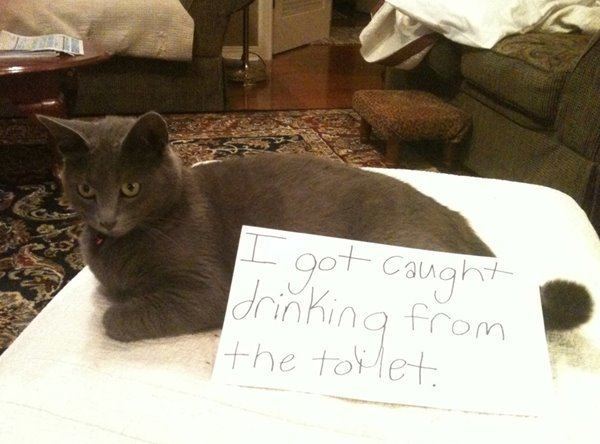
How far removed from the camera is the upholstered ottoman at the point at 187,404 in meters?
0.58

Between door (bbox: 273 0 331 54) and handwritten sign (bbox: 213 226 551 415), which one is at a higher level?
handwritten sign (bbox: 213 226 551 415)

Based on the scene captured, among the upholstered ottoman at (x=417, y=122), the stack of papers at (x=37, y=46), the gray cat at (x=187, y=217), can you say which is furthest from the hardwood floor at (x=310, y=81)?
the gray cat at (x=187, y=217)

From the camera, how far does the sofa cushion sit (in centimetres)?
172

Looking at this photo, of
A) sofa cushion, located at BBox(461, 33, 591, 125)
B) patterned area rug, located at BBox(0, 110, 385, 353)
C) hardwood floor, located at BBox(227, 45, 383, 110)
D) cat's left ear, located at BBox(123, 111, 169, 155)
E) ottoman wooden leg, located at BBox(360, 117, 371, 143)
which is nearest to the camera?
cat's left ear, located at BBox(123, 111, 169, 155)

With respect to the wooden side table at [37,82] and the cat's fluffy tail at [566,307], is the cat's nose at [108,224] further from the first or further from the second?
the wooden side table at [37,82]

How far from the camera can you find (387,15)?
2.33m

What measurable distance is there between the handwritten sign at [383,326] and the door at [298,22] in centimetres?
359

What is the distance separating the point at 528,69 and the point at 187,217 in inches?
53.8

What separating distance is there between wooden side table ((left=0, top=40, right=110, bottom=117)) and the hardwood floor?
1.13m

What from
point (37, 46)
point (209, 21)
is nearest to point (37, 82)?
point (37, 46)

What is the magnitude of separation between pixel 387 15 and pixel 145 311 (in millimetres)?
1928

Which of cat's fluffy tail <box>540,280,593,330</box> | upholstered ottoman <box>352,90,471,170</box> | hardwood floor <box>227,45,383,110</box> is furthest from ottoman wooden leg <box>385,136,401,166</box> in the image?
cat's fluffy tail <box>540,280,593,330</box>

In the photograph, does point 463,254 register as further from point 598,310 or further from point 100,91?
point 100,91

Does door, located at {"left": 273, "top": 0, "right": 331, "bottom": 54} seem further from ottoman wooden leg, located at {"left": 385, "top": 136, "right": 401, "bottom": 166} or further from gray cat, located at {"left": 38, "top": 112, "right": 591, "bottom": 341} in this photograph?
gray cat, located at {"left": 38, "top": 112, "right": 591, "bottom": 341}
